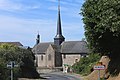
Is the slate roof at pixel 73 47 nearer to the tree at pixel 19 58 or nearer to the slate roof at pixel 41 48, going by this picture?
the slate roof at pixel 41 48

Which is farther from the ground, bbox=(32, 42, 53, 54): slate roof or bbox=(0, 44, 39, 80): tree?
bbox=(32, 42, 53, 54): slate roof

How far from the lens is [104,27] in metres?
33.3

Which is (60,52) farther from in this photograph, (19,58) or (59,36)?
(19,58)

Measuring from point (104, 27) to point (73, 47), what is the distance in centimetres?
8767

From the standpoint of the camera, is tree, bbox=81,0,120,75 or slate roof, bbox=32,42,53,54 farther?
slate roof, bbox=32,42,53,54

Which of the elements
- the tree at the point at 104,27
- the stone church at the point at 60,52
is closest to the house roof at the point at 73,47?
the stone church at the point at 60,52

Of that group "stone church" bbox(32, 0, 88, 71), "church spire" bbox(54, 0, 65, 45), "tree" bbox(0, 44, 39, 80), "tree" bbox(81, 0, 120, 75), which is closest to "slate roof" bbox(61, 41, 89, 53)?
"stone church" bbox(32, 0, 88, 71)

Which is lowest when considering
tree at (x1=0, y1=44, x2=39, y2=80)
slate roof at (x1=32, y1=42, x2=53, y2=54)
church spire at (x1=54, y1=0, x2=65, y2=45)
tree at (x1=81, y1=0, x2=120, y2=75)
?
tree at (x1=0, y1=44, x2=39, y2=80)

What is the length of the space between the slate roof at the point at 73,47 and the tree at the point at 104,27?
74.9m

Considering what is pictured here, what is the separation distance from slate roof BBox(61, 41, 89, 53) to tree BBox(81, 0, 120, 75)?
7490cm

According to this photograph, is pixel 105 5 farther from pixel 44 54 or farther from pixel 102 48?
pixel 44 54

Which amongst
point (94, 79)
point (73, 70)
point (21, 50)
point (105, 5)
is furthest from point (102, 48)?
point (73, 70)

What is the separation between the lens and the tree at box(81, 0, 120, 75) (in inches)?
1249

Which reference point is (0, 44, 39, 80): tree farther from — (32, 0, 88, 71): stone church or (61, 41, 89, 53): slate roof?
(32, 0, 88, 71): stone church
